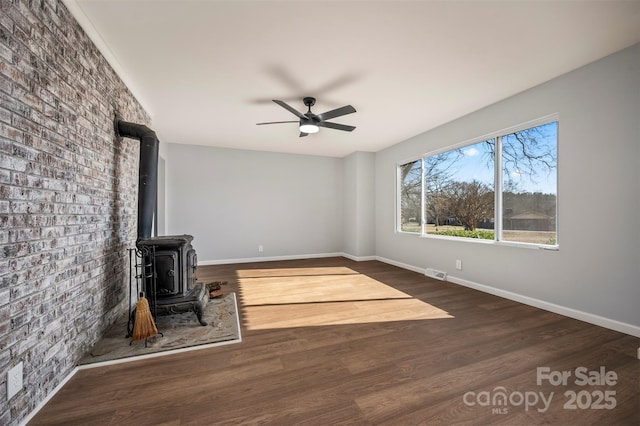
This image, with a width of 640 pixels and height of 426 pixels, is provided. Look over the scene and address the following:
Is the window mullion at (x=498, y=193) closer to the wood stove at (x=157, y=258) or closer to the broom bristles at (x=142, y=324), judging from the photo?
the wood stove at (x=157, y=258)

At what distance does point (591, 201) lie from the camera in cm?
258

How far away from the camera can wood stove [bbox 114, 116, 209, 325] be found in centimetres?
245

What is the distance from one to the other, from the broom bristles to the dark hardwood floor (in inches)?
11.2

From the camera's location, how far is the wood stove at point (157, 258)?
2449mm

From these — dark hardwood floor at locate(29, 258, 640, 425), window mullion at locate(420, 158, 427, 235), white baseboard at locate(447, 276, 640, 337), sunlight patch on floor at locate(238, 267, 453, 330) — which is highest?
window mullion at locate(420, 158, 427, 235)

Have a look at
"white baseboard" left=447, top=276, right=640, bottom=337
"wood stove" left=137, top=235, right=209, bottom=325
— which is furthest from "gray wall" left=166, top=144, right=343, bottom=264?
"white baseboard" left=447, top=276, right=640, bottom=337

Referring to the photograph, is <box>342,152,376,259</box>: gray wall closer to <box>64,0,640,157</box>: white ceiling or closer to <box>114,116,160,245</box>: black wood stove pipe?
<box>64,0,640,157</box>: white ceiling

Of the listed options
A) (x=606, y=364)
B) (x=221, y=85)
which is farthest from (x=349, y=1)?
(x=606, y=364)

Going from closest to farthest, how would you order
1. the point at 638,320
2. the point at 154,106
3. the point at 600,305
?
1. the point at 638,320
2. the point at 600,305
3. the point at 154,106

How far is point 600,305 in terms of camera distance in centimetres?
252

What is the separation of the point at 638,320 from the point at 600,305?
9.8 inches

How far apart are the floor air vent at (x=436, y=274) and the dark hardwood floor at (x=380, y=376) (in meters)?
1.24

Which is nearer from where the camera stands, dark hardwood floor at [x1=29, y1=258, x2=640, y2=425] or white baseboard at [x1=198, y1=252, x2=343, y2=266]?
dark hardwood floor at [x1=29, y1=258, x2=640, y2=425]

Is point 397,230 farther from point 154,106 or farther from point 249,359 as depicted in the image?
point 154,106
